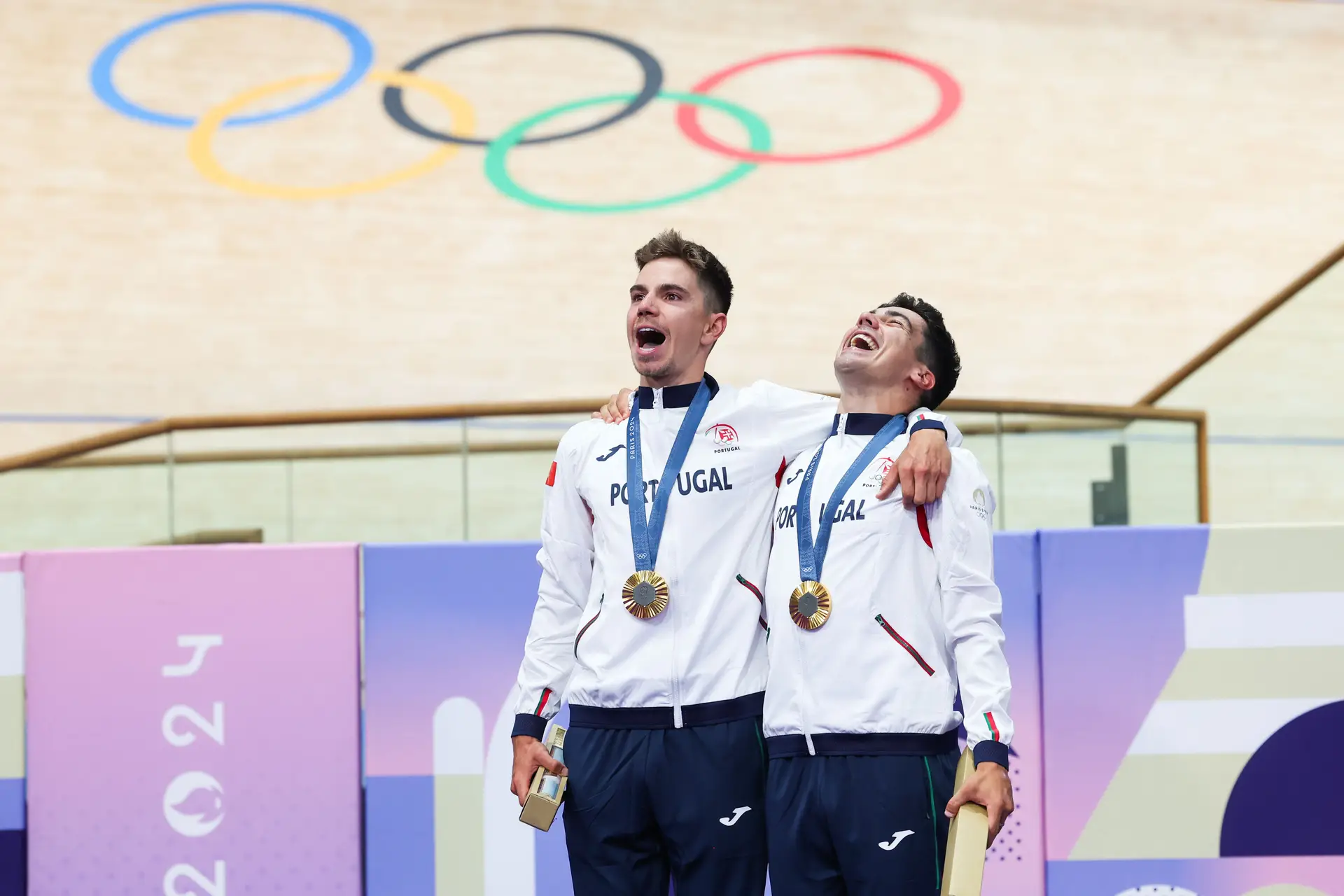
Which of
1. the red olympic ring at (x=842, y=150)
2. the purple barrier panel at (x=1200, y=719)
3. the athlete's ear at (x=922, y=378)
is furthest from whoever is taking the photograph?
the red olympic ring at (x=842, y=150)

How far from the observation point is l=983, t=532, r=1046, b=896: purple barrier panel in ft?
11.0

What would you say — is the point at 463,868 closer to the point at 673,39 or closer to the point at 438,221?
the point at 438,221

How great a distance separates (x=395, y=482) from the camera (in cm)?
565

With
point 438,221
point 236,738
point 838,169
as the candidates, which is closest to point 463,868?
point 236,738

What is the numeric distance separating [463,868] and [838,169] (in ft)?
27.0

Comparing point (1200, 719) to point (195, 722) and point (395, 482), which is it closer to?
point (195, 722)

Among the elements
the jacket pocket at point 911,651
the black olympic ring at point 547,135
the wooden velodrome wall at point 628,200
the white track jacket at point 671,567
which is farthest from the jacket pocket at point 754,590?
the black olympic ring at point 547,135

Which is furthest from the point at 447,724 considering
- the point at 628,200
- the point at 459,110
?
the point at 459,110

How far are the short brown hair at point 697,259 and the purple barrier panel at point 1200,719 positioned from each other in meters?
1.37

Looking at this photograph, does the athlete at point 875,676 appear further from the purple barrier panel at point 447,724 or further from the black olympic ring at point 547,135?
the black olympic ring at point 547,135

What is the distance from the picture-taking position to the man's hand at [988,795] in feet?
7.04

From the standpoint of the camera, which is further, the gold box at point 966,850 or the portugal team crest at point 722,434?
the portugal team crest at point 722,434

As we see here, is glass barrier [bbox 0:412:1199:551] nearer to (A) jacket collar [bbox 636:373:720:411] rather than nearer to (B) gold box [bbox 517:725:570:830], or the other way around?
(A) jacket collar [bbox 636:373:720:411]

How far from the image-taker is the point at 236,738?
3.49m
